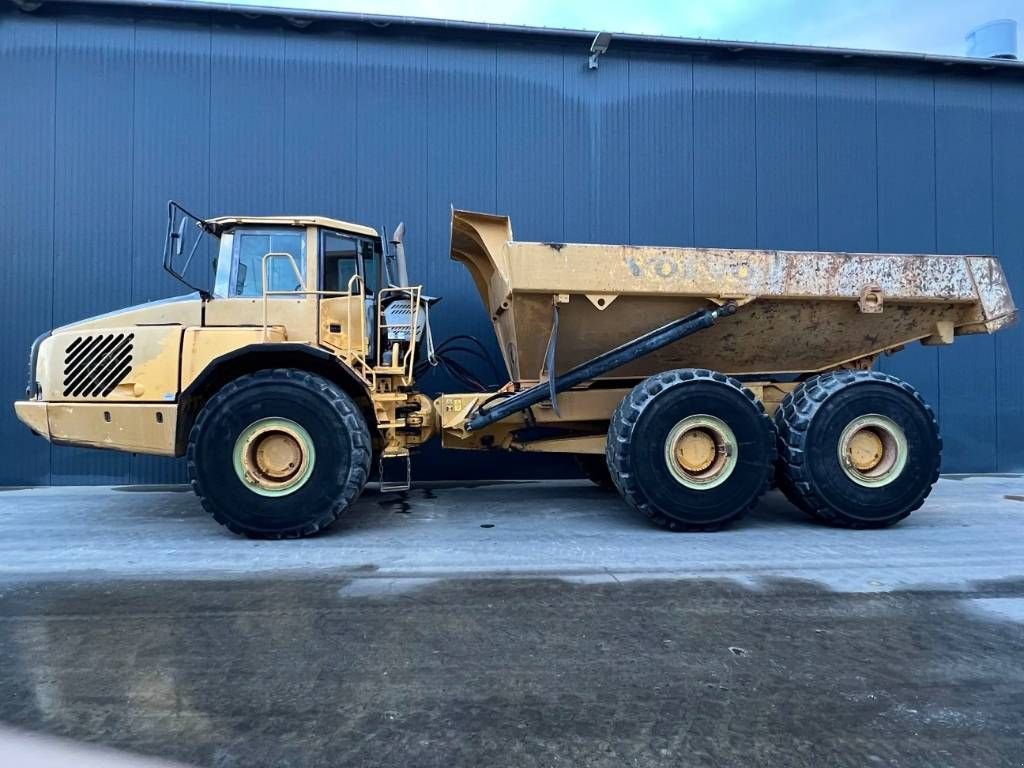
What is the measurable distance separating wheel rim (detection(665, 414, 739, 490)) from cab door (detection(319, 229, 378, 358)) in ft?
9.18

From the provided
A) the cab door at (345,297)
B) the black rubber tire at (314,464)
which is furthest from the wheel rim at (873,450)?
the cab door at (345,297)

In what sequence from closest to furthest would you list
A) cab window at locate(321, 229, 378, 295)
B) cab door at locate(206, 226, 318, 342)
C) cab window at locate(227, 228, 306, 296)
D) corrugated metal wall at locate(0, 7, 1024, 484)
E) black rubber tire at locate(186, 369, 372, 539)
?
black rubber tire at locate(186, 369, 372, 539), cab door at locate(206, 226, 318, 342), cab window at locate(227, 228, 306, 296), cab window at locate(321, 229, 378, 295), corrugated metal wall at locate(0, 7, 1024, 484)

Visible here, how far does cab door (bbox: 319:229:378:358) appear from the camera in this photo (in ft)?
17.0

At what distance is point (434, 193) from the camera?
838 centimetres

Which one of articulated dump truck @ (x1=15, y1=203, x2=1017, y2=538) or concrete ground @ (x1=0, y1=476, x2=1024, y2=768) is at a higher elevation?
articulated dump truck @ (x1=15, y1=203, x2=1017, y2=538)

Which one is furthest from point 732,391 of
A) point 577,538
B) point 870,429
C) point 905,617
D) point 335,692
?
point 335,692

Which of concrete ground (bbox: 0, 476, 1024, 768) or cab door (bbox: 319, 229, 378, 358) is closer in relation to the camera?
concrete ground (bbox: 0, 476, 1024, 768)

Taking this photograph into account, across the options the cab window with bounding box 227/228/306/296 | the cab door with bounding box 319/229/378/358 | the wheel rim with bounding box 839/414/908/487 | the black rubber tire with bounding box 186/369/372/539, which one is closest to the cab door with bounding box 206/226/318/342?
the cab window with bounding box 227/228/306/296

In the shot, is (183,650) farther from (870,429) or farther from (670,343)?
(870,429)

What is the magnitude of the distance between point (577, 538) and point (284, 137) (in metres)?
6.77

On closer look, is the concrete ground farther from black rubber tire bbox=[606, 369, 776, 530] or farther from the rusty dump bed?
the rusty dump bed

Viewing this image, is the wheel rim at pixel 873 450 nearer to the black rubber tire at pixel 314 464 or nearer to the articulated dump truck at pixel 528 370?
the articulated dump truck at pixel 528 370

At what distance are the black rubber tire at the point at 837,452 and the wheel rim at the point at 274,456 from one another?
13.5 ft

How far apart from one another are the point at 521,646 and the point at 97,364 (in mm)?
4306
